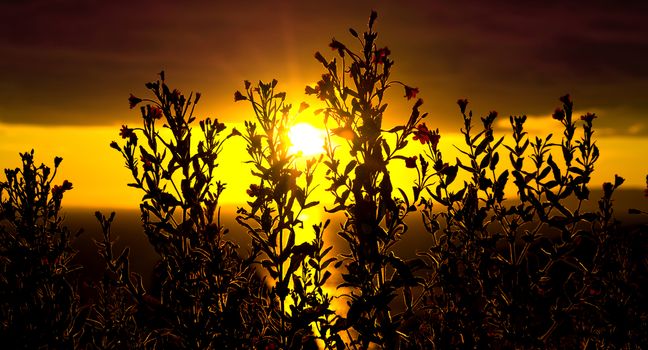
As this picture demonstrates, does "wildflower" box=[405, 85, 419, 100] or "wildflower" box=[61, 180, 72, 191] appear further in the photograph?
"wildflower" box=[61, 180, 72, 191]

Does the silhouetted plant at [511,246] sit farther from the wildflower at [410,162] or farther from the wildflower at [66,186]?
the wildflower at [66,186]

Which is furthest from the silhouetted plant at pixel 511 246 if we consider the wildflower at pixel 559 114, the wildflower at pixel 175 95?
the wildflower at pixel 175 95

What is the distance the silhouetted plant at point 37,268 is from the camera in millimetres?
6652

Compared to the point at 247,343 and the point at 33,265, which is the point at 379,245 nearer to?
the point at 247,343

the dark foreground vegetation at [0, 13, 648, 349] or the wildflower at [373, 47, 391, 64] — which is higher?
the wildflower at [373, 47, 391, 64]

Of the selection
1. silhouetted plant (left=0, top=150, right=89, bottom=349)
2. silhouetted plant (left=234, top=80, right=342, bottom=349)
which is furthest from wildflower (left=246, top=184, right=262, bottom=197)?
silhouetted plant (left=0, top=150, right=89, bottom=349)

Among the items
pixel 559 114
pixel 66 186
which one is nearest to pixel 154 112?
pixel 66 186

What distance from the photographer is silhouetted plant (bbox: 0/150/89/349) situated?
6652mm

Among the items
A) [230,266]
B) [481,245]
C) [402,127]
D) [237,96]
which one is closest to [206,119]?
[237,96]

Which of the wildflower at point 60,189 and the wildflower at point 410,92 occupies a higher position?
the wildflower at point 410,92

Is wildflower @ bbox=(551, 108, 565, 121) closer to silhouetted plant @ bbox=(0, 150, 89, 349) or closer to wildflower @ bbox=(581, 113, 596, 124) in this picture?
wildflower @ bbox=(581, 113, 596, 124)

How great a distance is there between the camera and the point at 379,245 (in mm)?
5539

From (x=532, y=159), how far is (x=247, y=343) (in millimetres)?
3605

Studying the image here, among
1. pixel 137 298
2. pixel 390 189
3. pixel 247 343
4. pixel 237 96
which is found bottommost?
pixel 247 343
